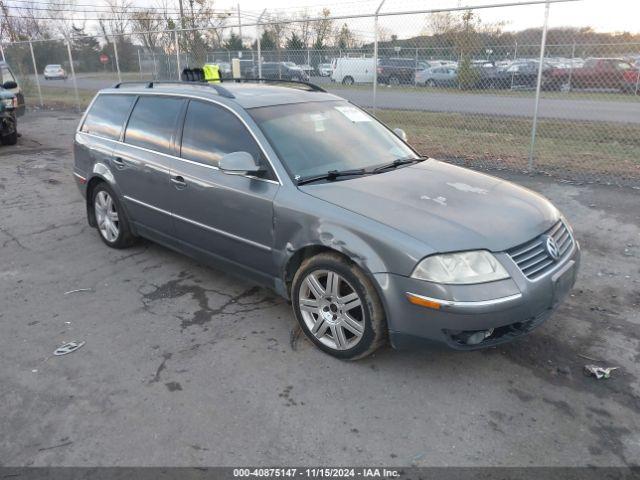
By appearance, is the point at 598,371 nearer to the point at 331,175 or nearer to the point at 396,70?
the point at 331,175

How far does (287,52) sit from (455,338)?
1138cm

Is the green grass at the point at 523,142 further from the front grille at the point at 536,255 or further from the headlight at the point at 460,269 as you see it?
the headlight at the point at 460,269

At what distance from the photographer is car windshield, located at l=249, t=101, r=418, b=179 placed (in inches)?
147

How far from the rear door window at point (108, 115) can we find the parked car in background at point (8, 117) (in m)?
7.04

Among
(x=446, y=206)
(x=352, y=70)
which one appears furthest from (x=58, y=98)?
(x=446, y=206)

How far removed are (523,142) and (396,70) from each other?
3.14m

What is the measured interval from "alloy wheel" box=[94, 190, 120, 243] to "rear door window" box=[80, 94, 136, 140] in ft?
2.06

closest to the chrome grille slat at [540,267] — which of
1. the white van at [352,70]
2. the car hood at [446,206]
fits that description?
the car hood at [446,206]

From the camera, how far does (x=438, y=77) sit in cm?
1113

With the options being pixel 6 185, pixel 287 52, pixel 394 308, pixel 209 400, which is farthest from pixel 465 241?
Result: pixel 287 52

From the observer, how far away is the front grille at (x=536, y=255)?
119 inches

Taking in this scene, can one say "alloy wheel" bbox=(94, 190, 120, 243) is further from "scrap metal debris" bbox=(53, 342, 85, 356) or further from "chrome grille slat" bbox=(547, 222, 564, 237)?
"chrome grille slat" bbox=(547, 222, 564, 237)

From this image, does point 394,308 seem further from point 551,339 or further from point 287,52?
point 287,52

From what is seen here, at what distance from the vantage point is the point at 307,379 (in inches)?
127
